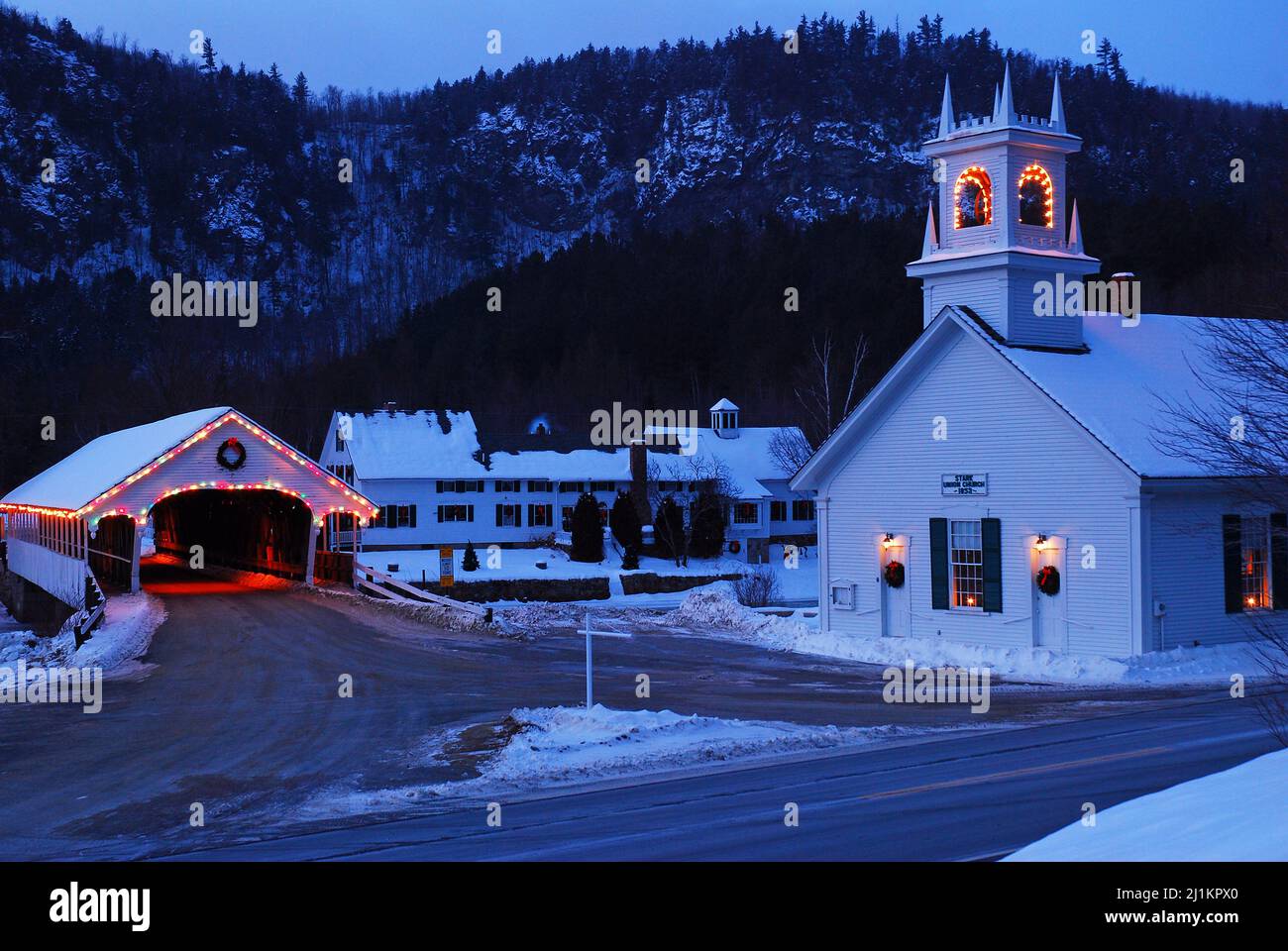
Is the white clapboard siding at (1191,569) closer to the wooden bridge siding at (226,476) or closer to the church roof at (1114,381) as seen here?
the church roof at (1114,381)

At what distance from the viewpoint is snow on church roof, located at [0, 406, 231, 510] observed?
38.5 m

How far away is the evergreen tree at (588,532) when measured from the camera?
5897 cm

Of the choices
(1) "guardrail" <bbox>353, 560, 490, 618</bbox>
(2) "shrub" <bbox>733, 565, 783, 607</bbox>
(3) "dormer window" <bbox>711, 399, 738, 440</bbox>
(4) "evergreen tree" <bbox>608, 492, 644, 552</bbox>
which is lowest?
(2) "shrub" <bbox>733, 565, 783, 607</bbox>

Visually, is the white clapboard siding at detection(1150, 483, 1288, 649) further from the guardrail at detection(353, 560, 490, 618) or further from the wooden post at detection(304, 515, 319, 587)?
the wooden post at detection(304, 515, 319, 587)

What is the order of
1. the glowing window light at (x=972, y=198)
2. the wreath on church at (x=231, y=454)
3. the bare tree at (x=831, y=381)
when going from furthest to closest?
the bare tree at (x=831, y=381), the wreath on church at (x=231, y=454), the glowing window light at (x=972, y=198)

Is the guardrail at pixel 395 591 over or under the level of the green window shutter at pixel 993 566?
under

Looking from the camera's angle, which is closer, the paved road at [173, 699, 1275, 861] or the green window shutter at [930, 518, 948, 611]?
the paved road at [173, 699, 1275, 861]

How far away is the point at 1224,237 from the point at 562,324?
6568 cm

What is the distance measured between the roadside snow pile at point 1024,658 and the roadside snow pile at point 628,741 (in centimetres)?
761

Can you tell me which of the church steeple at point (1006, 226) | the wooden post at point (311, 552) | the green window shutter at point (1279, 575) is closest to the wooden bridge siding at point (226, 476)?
the wooden post at point (311, 552)

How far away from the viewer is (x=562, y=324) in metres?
134

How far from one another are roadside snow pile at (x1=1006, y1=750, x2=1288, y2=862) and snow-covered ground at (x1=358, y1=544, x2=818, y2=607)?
37308 millimetres

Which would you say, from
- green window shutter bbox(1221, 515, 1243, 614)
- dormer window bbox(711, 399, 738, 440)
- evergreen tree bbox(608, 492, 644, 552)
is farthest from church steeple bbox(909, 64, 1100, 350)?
dormer window bbox(711, 399, 738, 440)

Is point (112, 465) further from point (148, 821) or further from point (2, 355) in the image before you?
point (2, 355)
